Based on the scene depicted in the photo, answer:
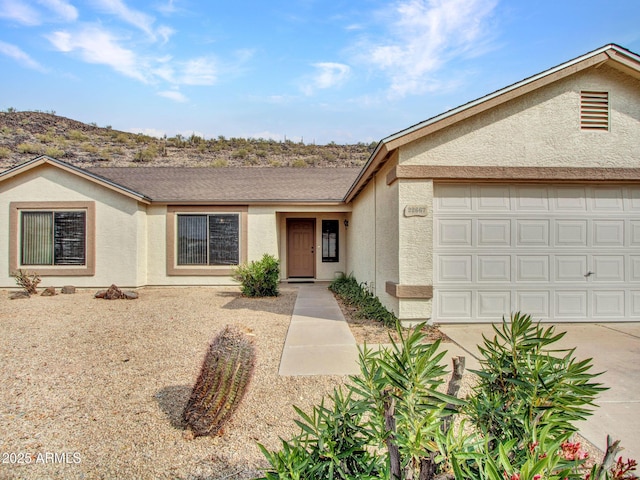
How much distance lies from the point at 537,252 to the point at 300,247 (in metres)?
9.76

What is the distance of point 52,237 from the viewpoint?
497 inches

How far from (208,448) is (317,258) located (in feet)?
40.8

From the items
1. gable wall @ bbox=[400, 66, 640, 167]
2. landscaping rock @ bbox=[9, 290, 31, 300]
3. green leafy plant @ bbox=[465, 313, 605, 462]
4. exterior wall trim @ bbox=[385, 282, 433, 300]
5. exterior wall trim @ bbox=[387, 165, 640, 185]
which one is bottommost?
landscaping rock @ bbox=[9, 290, 31, 300]

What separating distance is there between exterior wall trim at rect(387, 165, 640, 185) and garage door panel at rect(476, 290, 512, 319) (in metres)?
2.19

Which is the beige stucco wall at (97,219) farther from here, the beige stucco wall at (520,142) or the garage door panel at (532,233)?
the garage door panel at (532,233)

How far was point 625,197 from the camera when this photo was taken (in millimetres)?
7258

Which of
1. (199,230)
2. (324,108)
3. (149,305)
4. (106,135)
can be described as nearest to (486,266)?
(149,305)

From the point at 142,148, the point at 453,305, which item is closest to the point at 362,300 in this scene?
the point at 453,305

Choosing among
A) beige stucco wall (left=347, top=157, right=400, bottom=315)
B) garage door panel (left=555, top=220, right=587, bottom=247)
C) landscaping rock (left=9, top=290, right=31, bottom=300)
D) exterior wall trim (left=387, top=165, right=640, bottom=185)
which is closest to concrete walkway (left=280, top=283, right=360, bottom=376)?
beige stucco wall (left=347, top=157, right=400, bottom=315)

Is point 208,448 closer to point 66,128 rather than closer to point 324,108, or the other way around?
point 324,108

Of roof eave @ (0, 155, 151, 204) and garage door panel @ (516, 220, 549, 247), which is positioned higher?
roof eave @ (0, 155, 151, 204)

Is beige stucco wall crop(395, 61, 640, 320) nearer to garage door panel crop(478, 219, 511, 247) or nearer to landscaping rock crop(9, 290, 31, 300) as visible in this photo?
garage door panel crop(478, 219, 511, 247)

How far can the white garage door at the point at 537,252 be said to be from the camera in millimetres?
7008

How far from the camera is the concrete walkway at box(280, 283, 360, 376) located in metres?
4.84
